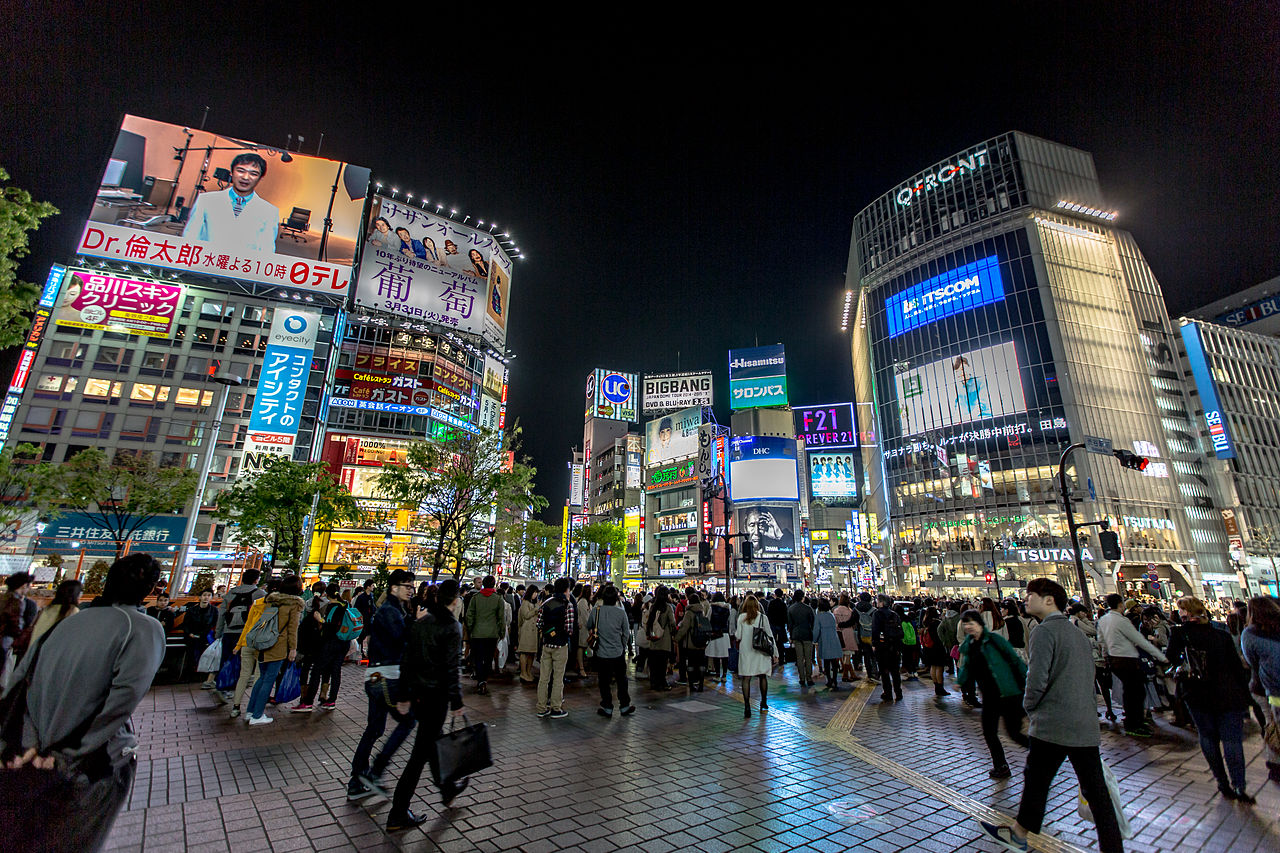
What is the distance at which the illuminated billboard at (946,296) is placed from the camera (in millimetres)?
67625

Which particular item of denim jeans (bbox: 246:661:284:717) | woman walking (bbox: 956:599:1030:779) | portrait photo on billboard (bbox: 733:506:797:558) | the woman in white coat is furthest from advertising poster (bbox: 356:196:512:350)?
woman walking (bbox: 956:599:1030:779)

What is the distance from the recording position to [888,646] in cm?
1054

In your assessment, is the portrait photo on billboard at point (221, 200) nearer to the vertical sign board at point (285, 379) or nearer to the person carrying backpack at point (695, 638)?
the vertical sign board at point (285, 379)

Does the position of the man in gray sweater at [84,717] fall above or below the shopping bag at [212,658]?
above

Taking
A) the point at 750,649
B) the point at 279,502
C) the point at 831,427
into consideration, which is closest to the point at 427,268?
the point at 279,502

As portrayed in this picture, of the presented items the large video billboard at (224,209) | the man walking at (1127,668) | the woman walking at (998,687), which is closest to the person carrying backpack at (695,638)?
the woman walking at (998,687)

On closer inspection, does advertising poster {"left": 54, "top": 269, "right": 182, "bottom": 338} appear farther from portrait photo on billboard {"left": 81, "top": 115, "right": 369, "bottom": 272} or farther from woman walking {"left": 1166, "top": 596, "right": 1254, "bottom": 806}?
woman walking {"left": 1166, "top": 596, "right": 1254, "bottom": 806}

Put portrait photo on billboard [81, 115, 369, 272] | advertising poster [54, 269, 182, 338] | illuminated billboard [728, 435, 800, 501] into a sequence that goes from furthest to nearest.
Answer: illuminated billboard [728, 435, 800, 501] < advertising poster [54, 269, 182, 338] < portrait photo on billboard [81, 115, 369, 272]

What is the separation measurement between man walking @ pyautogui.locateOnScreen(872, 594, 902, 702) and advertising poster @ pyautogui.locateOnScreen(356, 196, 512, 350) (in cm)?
4207

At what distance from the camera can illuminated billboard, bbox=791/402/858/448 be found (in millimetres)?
71562

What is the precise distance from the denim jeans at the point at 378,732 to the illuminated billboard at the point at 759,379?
67488mm

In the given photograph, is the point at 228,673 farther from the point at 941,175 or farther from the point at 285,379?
the point at 941,175

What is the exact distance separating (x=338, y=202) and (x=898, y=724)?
45408mm

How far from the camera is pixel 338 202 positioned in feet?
128
